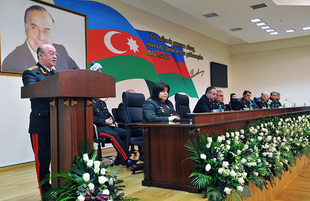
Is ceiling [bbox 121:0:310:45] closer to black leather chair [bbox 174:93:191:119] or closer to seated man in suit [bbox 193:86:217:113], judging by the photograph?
seated man in suit [bbox 193:86:217:113]

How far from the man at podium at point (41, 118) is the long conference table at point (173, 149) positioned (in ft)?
3.81

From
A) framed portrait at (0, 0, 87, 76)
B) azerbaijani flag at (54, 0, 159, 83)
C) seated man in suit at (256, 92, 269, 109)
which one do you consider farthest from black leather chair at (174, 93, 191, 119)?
seated man in suit at (256, 92, 269, 109)

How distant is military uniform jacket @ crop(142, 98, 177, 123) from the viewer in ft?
11.7

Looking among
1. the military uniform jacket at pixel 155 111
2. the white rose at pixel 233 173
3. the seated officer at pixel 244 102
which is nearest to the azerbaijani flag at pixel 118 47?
the seated officer at pixel 244 102

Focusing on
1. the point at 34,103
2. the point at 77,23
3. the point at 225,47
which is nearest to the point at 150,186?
the point at 34,103

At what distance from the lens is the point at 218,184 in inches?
101

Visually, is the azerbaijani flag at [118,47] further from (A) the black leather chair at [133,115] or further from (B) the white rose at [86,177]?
(B) the white rose at [86,177]

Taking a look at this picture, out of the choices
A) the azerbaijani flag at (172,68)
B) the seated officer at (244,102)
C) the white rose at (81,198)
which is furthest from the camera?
the azerbaijani flag at (172,68)

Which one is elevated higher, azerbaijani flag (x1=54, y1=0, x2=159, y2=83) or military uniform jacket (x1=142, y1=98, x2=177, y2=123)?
azerbaijani flag (x1=54, y1=0, x2=159, y2=83)

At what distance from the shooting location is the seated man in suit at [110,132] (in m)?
3.74

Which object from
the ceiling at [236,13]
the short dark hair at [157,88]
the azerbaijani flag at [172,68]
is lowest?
the short dark hair at [157,88]

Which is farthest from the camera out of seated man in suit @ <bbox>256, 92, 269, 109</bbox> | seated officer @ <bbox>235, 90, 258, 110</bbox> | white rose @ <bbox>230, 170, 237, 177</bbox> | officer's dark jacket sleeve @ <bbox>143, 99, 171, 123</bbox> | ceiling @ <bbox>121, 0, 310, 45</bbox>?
seated man in suit @ <bbox>256, 92, 269, 109</bbox>

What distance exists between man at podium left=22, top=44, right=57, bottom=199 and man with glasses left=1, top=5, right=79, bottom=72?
262 centimetres

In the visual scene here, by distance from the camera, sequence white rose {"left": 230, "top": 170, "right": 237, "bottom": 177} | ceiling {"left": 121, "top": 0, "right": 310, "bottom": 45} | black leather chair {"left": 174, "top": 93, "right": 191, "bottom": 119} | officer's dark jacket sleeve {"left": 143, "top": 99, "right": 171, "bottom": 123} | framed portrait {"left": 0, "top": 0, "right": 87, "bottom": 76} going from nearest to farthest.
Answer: white rose {"left": 230, "top": 170, "right": 237, "bottom": 177} < officer's dark jacket sleeve {"left": 143, "top": 99, "right": 171, "bottom": 123} < framed portrait {"left": 0, "top": 0, "right": 87, "bottom": 76} < black leather chair {"left": 174, "top": 93, "right": 191, "bottom": 119} < ceiling {"left": 121, "top": 0, "right": 310, "bottom": 45}
